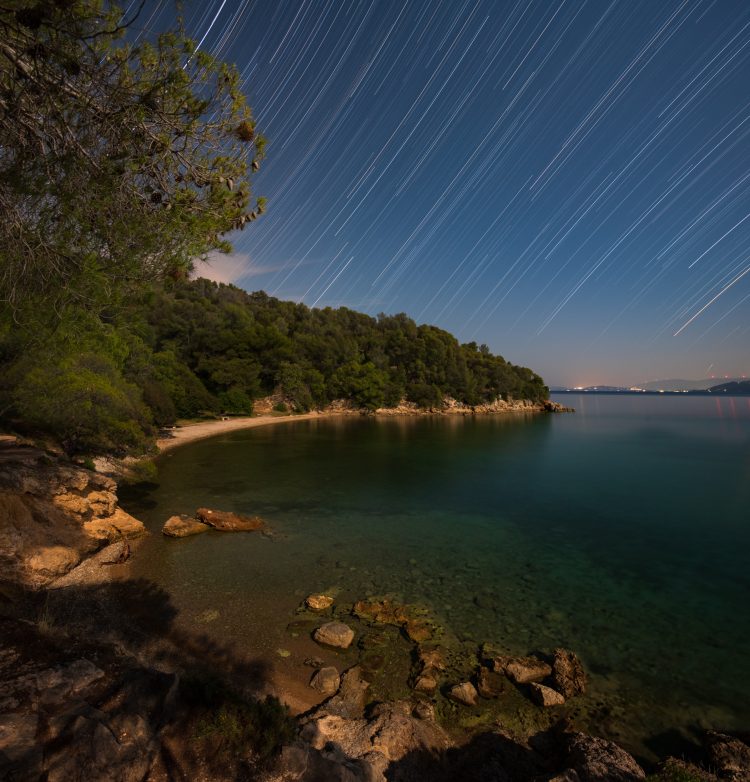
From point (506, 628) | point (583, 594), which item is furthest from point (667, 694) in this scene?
point (583, 594)

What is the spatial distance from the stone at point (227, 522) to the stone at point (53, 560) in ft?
17.2

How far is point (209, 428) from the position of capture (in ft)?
173

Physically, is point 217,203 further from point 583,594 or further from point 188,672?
point 583,594

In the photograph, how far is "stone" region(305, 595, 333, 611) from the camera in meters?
11.6

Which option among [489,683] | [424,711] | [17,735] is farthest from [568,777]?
[17,735]

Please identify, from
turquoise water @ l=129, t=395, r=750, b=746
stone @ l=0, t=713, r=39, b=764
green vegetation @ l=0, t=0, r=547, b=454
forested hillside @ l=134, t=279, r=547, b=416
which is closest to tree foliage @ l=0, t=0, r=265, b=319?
green vegetation @ l=0, t=0, r=547, b=454

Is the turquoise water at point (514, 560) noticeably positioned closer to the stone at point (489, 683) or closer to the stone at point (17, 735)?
the stone at point (489, 683)

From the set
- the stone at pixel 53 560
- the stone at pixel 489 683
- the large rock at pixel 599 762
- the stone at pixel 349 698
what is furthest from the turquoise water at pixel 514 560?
the stone at pixel 53 560

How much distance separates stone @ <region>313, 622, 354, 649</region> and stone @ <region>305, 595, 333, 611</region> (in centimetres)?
129

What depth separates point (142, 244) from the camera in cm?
862

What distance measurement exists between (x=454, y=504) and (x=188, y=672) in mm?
18877

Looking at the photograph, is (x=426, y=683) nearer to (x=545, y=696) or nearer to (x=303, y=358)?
(x=545, y=696)

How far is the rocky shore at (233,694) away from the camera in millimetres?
4449

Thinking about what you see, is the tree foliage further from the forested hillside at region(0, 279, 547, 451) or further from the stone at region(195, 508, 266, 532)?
the stone at region(195, 508, 266, 532)
